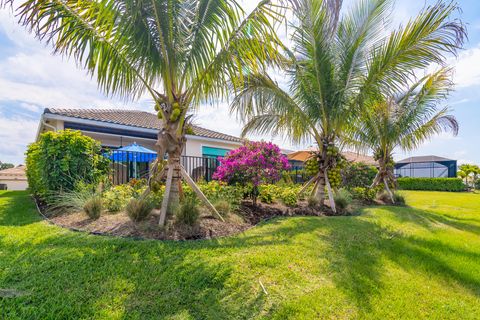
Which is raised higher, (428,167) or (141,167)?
(141,167)

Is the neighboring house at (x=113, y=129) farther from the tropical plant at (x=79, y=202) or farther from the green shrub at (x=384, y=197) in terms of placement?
the green shrub at (x=384, y=197)

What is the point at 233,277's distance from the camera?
131 inches

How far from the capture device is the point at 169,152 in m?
5.65

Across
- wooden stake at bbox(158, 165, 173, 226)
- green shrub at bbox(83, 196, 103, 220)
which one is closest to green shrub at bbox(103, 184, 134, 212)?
green shrub at bbox(83, 196, 103, 220)

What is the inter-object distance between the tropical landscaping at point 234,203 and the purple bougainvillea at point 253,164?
1.7 inches

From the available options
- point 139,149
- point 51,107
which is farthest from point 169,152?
point 51,107

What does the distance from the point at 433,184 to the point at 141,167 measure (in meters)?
26.1

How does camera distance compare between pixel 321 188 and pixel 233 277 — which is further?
pixel 321 188

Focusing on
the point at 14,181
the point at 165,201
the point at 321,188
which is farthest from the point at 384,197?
the point at 14,181

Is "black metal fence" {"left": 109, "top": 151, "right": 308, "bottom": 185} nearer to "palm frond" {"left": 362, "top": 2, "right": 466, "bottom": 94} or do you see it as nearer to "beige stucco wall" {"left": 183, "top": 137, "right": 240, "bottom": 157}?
"beige stucco wall" {"left": 183, "top": 137, "right": 240, "bottom": 157}

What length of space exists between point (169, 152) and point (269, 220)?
2960 millimetres

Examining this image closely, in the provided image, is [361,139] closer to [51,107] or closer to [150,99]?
[150,99]

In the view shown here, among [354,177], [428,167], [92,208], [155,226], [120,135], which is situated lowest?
[155,226]

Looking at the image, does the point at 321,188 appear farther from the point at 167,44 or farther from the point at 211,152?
the point at 211,152
